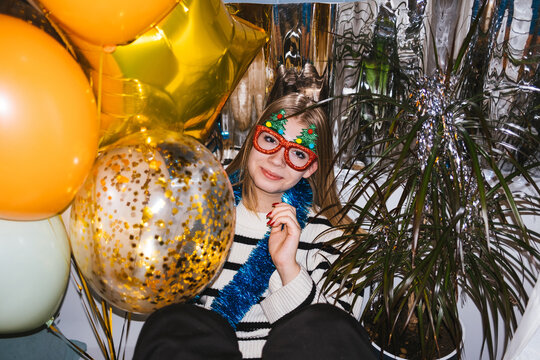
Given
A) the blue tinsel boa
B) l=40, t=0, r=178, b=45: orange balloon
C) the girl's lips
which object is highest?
l=40, t=0, r=178, b=45: orange balloon

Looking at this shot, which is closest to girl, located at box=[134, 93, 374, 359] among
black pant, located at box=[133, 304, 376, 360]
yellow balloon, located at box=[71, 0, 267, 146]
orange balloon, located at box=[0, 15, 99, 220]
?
black pant, located at box=[133, 304, 376, 360]

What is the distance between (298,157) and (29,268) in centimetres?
76

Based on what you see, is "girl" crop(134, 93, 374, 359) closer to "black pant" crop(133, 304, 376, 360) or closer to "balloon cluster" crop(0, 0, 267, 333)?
"black pant" crop(133, 304, 376, 360)

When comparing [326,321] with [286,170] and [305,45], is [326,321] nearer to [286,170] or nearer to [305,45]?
[286,170]

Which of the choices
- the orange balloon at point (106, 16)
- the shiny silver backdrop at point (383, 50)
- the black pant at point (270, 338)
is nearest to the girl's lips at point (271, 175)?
the shiny silver backdrop at point (383, 50)

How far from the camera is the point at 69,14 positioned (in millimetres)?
887

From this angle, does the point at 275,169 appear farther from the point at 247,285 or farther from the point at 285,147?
the point at 247,285

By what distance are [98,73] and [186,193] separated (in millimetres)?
328

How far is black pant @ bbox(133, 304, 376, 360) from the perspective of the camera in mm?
1078

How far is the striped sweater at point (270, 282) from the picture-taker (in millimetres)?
1350

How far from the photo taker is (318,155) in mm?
1441

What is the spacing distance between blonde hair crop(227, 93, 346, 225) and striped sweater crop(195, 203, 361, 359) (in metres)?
0.05

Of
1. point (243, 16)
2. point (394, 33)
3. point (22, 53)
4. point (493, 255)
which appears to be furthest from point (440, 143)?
point (22, 53)

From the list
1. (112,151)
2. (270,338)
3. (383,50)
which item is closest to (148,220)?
(112,151)
